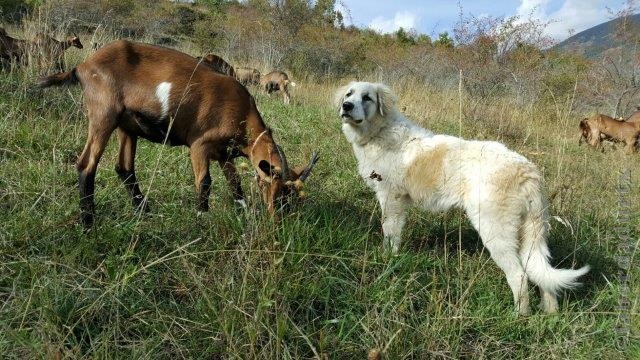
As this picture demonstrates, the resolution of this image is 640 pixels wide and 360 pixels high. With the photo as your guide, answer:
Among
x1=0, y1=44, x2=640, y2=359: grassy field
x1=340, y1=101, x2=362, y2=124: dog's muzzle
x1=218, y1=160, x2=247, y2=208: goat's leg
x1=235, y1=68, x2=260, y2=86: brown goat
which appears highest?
x1=340, y1=101, x2=362, y2=124: dog's muzzle

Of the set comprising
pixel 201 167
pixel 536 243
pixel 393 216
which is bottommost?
pixel 393 216

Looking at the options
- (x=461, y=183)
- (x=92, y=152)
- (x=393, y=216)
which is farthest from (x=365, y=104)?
(x=92, y=152)

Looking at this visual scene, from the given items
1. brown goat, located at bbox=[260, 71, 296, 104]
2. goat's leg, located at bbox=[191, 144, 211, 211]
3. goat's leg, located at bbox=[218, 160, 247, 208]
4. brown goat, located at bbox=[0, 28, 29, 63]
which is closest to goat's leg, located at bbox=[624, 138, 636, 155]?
brown goat, located at bbox=[260, 71, 296, 104]

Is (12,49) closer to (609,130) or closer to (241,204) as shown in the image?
(241,204)

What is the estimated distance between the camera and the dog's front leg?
149 inches

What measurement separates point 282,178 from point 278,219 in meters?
0.38

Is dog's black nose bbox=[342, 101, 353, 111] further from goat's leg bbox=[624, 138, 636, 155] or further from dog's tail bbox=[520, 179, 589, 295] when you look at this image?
goat's leg bbox=[624, 138, 636, 155]

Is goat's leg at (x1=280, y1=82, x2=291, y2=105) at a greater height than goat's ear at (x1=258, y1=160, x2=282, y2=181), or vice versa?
goat's ear at (x1=258, y1=160, x2=282, y2=181)

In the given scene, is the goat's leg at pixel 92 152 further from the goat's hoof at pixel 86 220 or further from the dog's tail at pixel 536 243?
the dog's tail at pixel 536 243

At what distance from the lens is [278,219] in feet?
9.89

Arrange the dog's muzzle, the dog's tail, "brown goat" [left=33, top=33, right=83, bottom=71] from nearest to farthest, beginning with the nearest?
the dog's tail, the dog's muzzle, "brown goat" [left=33, top=33, right=83, bottom=71]

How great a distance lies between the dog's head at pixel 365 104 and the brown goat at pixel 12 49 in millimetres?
4166

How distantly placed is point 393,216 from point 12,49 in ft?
17.2

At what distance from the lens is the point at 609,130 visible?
461 inches
